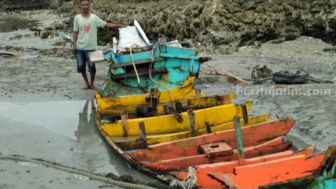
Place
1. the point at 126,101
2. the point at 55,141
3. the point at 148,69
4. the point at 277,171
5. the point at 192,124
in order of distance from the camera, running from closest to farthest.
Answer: the point at 277,171, the point at 192,124, the point at 55,141, the point at 126,101, the point at 148,69

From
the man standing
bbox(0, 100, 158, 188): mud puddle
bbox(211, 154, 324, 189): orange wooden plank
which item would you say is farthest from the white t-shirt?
bbox(211, 154, 324, 189): orange wooden plank

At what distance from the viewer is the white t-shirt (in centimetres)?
1066

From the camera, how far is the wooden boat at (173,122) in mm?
7758

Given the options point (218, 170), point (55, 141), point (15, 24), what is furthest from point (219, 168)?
point (15, 24)

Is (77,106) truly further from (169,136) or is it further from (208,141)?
(208,141)

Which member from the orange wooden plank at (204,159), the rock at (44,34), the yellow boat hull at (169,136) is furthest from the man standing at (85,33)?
the rock at (44,34)

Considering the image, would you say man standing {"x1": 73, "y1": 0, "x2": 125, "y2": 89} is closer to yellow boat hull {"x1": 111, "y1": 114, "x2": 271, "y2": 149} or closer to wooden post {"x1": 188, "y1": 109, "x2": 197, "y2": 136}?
yellow boat hull {"x1": 111, "y1": 114, "x2": 271, "y2": 149}

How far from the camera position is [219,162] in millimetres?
6355

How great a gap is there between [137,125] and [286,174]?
8.89 feet

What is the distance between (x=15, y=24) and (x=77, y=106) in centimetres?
2006

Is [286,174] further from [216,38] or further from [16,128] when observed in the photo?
[216,38]

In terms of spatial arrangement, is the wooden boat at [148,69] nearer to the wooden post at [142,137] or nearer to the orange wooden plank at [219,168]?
the wooden post at [142,137]

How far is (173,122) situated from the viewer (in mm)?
7871

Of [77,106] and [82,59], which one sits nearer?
[77,106]
